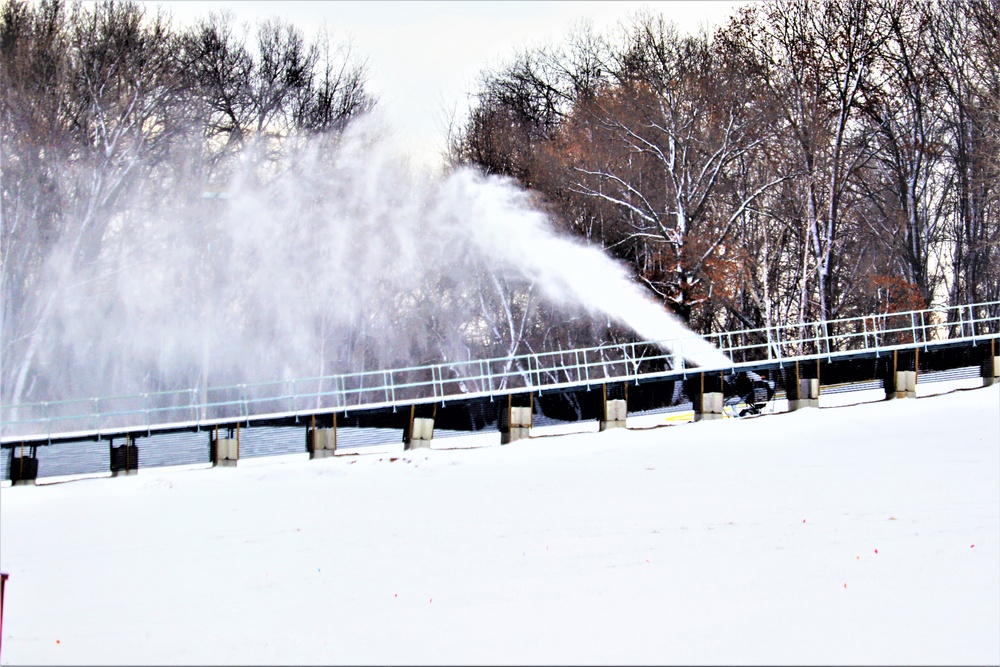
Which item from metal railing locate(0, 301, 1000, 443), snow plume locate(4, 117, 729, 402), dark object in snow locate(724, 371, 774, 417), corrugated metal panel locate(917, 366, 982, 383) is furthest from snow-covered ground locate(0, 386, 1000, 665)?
snow plume locate(4, 117, 729, 402)

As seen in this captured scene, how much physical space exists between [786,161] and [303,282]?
18.8 m

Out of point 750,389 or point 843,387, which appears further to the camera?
point 843,387

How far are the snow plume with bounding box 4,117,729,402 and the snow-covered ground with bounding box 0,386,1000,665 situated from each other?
17484 millimetres

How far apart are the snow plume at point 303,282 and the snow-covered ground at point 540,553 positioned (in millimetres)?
17484

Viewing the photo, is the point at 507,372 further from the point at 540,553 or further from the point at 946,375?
the point at 540,553

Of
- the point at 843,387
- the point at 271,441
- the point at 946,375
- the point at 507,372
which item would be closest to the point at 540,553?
the point at 271,441

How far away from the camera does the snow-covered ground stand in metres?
14.3

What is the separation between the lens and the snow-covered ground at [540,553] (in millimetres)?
14281

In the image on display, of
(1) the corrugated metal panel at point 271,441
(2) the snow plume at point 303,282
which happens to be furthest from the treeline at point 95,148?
(1) the corrugated metal panel at point 271,441

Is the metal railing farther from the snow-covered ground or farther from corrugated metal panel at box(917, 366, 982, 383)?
the snow-covered ground

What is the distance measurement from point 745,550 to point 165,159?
34.4m

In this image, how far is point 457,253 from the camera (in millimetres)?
46938

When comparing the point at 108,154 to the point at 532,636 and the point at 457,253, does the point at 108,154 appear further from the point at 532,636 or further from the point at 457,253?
the point at 532,636

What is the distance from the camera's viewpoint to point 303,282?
49406 millimetres
